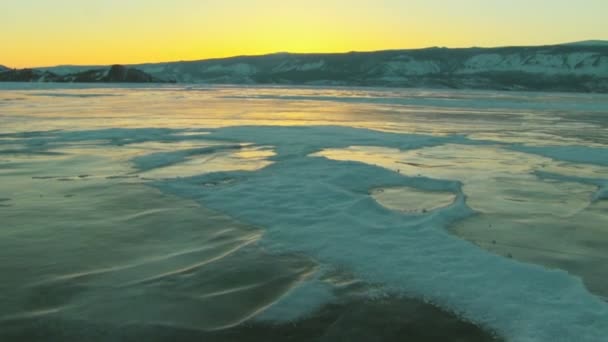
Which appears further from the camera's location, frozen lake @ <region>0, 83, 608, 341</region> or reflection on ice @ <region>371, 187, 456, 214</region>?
reflection on ice @ <region>371, 187, 456, 214</region>

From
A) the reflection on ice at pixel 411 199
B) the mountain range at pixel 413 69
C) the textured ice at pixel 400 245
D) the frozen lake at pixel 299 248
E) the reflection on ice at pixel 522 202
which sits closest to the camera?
the frozen lake at pixel 299 248

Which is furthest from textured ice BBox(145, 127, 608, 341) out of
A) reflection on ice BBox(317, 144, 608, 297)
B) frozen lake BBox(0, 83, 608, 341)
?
reflection on ice BBox(317, 144, 608, 297)

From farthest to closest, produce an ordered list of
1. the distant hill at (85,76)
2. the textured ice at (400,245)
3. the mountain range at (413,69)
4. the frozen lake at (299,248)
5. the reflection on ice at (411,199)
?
the mountain range at (413,69) < the distant hill at (85,76) < the reflection on ice at (411,199) < the textured ice at (400,245) < the frozen lake at (299,248)

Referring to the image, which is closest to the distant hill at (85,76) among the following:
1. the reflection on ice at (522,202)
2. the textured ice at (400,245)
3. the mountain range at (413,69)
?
the mountain range at (413,69)

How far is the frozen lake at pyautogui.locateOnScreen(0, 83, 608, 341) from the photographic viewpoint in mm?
3406

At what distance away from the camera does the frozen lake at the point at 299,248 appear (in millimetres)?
3406

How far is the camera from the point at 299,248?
495 cm

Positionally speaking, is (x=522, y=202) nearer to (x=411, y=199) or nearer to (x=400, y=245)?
(x=411, y=199)

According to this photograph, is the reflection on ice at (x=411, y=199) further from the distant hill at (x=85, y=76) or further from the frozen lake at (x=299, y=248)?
the distant hill at (x=85, y=76)

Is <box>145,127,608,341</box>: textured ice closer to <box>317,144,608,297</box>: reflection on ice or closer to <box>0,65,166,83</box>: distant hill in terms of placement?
<box>317,144,608,297</box>: reflection on ice

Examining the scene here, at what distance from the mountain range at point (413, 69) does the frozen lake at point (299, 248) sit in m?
95.1

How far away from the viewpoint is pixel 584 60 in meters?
131

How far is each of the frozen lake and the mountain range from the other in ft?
312

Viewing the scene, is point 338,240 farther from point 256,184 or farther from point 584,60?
point 584,60
